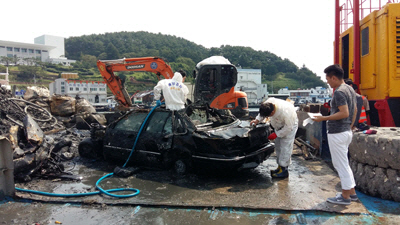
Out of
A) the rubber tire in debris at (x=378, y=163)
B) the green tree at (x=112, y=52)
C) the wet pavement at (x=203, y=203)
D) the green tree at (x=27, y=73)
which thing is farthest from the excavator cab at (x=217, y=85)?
the green tree at (x=112, y=52)

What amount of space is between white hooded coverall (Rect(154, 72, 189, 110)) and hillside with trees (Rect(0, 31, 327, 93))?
66820 mm

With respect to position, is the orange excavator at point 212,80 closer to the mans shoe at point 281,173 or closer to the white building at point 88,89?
the mans shoe at point 281,173

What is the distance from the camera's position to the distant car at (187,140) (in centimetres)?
475

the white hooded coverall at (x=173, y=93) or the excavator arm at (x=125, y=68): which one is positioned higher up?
the excavator arm at (x=125, y=68)

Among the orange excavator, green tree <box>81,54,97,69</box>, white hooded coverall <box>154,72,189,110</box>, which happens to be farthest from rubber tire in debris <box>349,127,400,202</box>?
green tree <box>81,54,97,69</box>

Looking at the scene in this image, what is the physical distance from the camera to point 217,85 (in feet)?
34.4

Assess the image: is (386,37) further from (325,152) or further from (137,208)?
(137,208)

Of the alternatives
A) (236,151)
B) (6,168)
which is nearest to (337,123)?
(236,151)

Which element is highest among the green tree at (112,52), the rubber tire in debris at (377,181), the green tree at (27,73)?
the green tree at (112,52)

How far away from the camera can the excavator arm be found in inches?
425

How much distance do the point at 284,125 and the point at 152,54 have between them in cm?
9571

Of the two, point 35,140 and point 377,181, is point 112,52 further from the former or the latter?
point 377,181

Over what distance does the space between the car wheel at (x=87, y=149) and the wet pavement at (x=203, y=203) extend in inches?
54.1

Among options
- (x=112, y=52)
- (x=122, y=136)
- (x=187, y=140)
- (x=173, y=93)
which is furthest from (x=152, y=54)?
(x=187, y=140)
